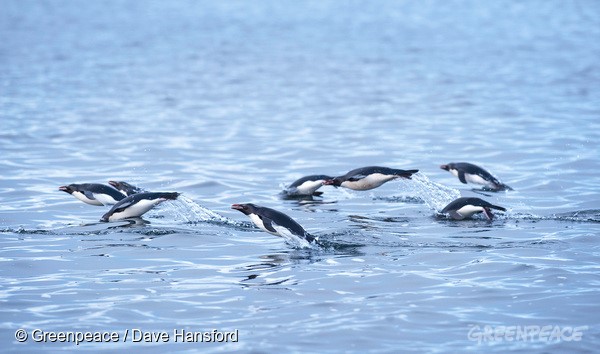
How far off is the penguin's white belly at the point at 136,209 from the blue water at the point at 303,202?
0.91 feet

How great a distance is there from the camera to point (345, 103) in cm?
3412

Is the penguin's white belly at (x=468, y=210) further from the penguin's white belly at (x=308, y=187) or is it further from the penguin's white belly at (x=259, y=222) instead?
the penguin's white belly at (x=259, y=222)

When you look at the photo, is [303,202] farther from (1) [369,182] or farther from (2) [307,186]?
(1) [369,182]

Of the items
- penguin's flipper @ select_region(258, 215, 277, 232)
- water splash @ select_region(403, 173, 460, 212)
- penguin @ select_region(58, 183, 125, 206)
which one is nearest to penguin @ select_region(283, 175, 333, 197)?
water splash @ select_region(403, 173, 460, 212)

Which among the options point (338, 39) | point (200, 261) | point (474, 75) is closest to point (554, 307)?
point (200, 261)

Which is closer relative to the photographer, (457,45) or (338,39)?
(457,45)

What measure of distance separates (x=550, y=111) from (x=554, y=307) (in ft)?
64.1

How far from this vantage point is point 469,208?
16984 millimetres

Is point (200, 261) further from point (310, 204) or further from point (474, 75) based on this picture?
point (474, 75)

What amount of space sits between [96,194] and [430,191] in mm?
6117

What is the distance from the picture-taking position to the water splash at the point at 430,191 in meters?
19.1

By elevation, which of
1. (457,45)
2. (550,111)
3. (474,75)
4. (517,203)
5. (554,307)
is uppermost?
(457,45)

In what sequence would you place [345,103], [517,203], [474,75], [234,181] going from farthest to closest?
[474,75] < [345,103] < [234,181] < [517,203]

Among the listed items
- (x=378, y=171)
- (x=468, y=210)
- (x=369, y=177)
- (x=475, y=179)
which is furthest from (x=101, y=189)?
(x=475, y=179)
